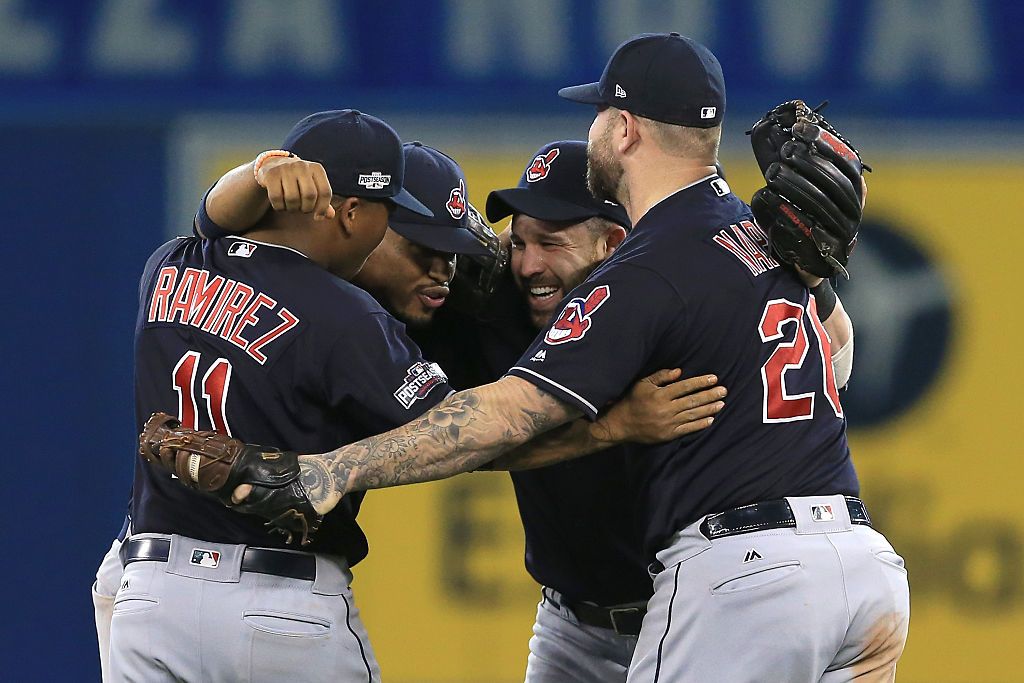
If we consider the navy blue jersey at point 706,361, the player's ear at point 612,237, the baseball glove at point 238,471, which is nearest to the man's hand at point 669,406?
the navy blue jersey at point 706,361

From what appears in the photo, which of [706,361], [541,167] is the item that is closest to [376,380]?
[706,361]

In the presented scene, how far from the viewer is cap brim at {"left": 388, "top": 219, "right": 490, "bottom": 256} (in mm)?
3527

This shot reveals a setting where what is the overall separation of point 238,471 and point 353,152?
0.77 m

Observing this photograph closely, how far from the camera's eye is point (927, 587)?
18.0 ft

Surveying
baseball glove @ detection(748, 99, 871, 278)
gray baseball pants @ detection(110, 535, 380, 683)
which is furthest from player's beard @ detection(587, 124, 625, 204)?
gray baseball pants @ detection(110, 535, 380, 683)

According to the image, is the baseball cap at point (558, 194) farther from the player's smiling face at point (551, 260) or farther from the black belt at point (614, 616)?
the black belt at point (614, 616)

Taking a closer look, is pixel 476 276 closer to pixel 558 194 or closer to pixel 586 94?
pixel 558 194

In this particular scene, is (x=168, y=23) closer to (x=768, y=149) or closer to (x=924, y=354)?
(x=924, y=354)

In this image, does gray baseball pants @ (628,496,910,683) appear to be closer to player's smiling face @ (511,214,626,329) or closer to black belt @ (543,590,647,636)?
black belt @ (543,590,647,636)

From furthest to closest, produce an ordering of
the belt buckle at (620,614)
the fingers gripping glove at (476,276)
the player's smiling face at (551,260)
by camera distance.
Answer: the player's smiling face at (551,260), the fingers gripping glove at (476,276), the belt buckle at (620,614)

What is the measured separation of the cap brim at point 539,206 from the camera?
3.81m

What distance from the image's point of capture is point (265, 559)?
2873mm

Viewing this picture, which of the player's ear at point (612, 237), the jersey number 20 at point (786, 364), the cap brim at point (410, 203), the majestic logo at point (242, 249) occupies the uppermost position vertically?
the cap brim at point (410, 203)

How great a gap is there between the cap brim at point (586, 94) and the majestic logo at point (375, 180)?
54cm
